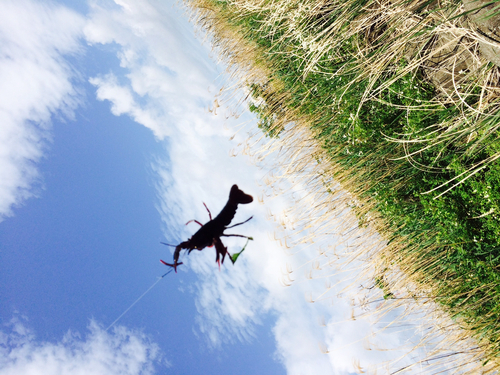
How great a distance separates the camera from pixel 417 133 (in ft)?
5.66

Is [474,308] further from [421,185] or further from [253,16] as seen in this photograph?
[253,16]

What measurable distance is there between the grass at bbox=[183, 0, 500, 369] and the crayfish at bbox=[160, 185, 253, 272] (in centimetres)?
92

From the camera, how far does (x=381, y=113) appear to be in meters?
1.95

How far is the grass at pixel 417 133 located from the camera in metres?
1.46

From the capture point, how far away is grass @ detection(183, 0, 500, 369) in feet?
4.80

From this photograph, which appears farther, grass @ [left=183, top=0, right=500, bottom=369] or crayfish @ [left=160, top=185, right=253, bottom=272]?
grass @ [left=183, top=0, right=500, bottom=369]

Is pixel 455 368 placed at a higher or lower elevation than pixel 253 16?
lower

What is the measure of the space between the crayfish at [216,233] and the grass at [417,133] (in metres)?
0.92

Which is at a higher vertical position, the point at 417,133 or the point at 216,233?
the point at 216,233

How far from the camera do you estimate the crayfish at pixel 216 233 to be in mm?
906

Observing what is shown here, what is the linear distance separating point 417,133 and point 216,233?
1.50 m

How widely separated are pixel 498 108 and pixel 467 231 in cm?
72

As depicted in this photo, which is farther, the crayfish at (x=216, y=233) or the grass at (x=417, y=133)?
the grass at (x=417, y=133)

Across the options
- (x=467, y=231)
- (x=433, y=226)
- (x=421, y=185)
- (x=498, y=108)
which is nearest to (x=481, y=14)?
(x=498, y=108)
